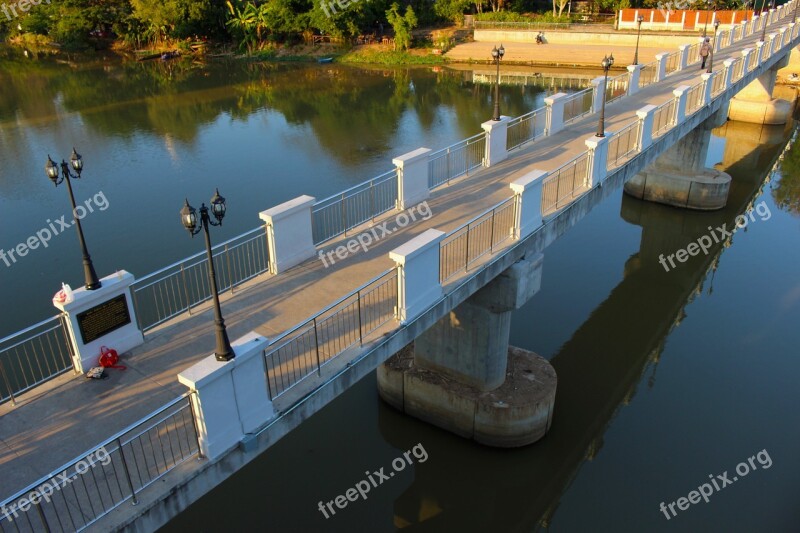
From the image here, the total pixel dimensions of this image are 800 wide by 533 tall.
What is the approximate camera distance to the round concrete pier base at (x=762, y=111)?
3834 cm

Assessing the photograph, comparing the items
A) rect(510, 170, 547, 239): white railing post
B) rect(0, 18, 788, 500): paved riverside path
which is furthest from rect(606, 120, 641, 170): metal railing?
rect(510, 170, 547, 239): white railing post

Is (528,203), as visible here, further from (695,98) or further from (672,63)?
(672,63)

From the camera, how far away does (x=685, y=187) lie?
26.6 meters

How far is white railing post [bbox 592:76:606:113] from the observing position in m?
20.9

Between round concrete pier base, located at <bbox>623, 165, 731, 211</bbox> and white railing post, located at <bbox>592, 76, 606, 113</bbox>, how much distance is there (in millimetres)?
5699

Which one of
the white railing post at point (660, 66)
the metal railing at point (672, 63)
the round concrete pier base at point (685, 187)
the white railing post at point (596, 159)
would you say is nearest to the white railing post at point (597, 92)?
the round concrete pier base at point (685, 187)

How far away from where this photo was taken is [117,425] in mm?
8211

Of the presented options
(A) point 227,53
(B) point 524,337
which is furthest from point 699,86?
(A) point 227,53

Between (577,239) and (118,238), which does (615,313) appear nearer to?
(577,239)

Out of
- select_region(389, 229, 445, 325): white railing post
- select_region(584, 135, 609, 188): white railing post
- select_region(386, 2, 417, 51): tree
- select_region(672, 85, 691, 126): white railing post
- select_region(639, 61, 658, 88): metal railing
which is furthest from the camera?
select_region(386, 2, 417, 51): tree

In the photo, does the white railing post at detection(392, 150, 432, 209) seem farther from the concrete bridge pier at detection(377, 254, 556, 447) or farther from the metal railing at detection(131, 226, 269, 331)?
the metal railing at detection(131, 226, 269, 331)

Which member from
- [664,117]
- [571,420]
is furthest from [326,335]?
[664,117]

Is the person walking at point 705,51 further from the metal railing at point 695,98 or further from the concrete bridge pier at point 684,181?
the metal railing at point 695,98

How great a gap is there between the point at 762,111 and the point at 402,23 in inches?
1398
